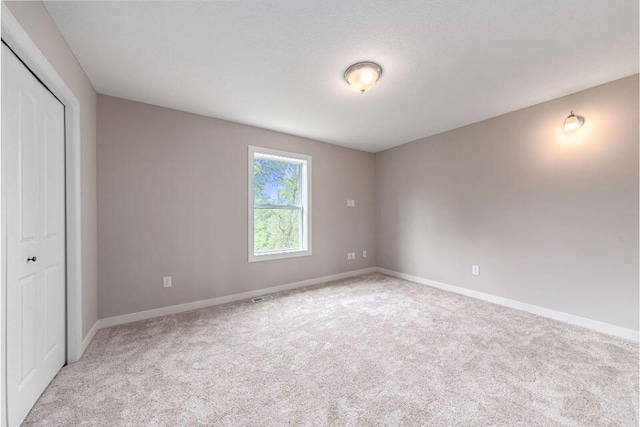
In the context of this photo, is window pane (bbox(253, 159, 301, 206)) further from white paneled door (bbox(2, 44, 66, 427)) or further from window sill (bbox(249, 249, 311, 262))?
white paneled door (bbox(2, 44, 66, 427))

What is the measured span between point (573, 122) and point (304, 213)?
334 centimetres

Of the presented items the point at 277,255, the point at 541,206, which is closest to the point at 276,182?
the point at 277,255

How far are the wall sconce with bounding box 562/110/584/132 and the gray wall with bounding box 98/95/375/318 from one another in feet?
10.3

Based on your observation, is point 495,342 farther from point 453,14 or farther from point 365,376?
point 453,14

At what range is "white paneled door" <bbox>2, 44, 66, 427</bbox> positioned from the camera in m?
1.35

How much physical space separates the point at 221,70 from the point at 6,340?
222 centimetres

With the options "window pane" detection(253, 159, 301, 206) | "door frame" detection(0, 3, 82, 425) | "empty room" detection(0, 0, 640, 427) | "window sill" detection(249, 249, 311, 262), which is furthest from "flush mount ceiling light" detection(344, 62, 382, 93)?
"window sill" detection(249, 249, 311, 262)

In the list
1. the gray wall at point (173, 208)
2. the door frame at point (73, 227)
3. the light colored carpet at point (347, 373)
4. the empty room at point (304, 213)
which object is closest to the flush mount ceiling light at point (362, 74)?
the empty room at point (304, 213)

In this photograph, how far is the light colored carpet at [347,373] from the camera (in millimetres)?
1475

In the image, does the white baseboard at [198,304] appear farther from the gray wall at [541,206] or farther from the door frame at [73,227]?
the gray wall at [541,206]

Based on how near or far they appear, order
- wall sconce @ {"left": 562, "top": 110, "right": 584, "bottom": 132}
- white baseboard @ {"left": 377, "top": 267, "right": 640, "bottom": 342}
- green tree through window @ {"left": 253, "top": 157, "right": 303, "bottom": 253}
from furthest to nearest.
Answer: green tree through window @ {"left": 253, "top": 157, "right": 303, "bottom": 253} < wall sconce @ {"left": 562, "top": 110, "right": 584, "bottom": 132} < white baseboard @ {"left": 377, "top": 267, "right": 640, "bottom": 342}

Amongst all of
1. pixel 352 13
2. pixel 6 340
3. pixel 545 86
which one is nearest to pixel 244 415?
pixel 6 340

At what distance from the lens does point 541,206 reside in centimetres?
290

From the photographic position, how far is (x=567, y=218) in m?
2.72
